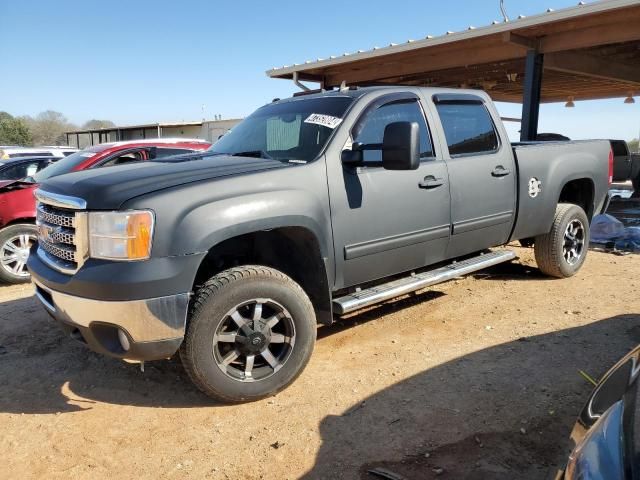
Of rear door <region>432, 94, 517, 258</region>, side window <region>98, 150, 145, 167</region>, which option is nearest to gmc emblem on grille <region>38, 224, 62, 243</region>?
rear door <region>432, 94, 517, 258</region>

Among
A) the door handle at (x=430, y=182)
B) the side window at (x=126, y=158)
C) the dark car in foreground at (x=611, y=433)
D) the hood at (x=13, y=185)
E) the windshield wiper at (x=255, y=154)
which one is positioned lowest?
the dark car in foreground at (x=611, y=433)

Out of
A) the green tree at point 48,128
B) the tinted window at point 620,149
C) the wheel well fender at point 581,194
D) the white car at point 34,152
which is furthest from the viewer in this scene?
the green tree at point 48,128

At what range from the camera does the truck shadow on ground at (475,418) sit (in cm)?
258

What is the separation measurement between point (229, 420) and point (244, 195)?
52.8 inches

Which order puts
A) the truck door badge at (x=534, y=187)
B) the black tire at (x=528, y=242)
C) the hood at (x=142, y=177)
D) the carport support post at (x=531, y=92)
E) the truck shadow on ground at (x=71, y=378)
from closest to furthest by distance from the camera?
1. the hood at (x=142, y=177)
2. the truck shadow on ground at (x=71, y=378)
3. the truck door badge at (x=534, y=187)
4. the black tire at (x=528, y=242)
5. the carport support post at (x=531, y=92)

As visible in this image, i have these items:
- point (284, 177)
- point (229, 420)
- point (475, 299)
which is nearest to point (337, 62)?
point (475, 299)

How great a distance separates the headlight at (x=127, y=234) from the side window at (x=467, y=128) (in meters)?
2.65

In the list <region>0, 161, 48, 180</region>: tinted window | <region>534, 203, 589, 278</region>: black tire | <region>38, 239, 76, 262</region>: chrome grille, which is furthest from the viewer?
<region>0, 161, 48, 180</region>: tinted window

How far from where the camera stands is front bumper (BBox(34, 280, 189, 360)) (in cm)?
282

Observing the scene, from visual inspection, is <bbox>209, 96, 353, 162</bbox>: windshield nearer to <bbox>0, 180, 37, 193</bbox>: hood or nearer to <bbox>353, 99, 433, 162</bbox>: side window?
<bbox>353, 99, 433, 162</bbox>: side window

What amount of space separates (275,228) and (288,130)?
1110mm

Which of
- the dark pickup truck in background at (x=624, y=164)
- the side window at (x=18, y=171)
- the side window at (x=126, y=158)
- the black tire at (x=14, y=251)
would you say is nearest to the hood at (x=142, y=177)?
the black tire at (x=14, y=251)

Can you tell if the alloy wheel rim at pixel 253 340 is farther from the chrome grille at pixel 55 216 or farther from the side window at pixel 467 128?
the side window at pixel 467 128

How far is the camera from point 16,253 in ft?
20.8
